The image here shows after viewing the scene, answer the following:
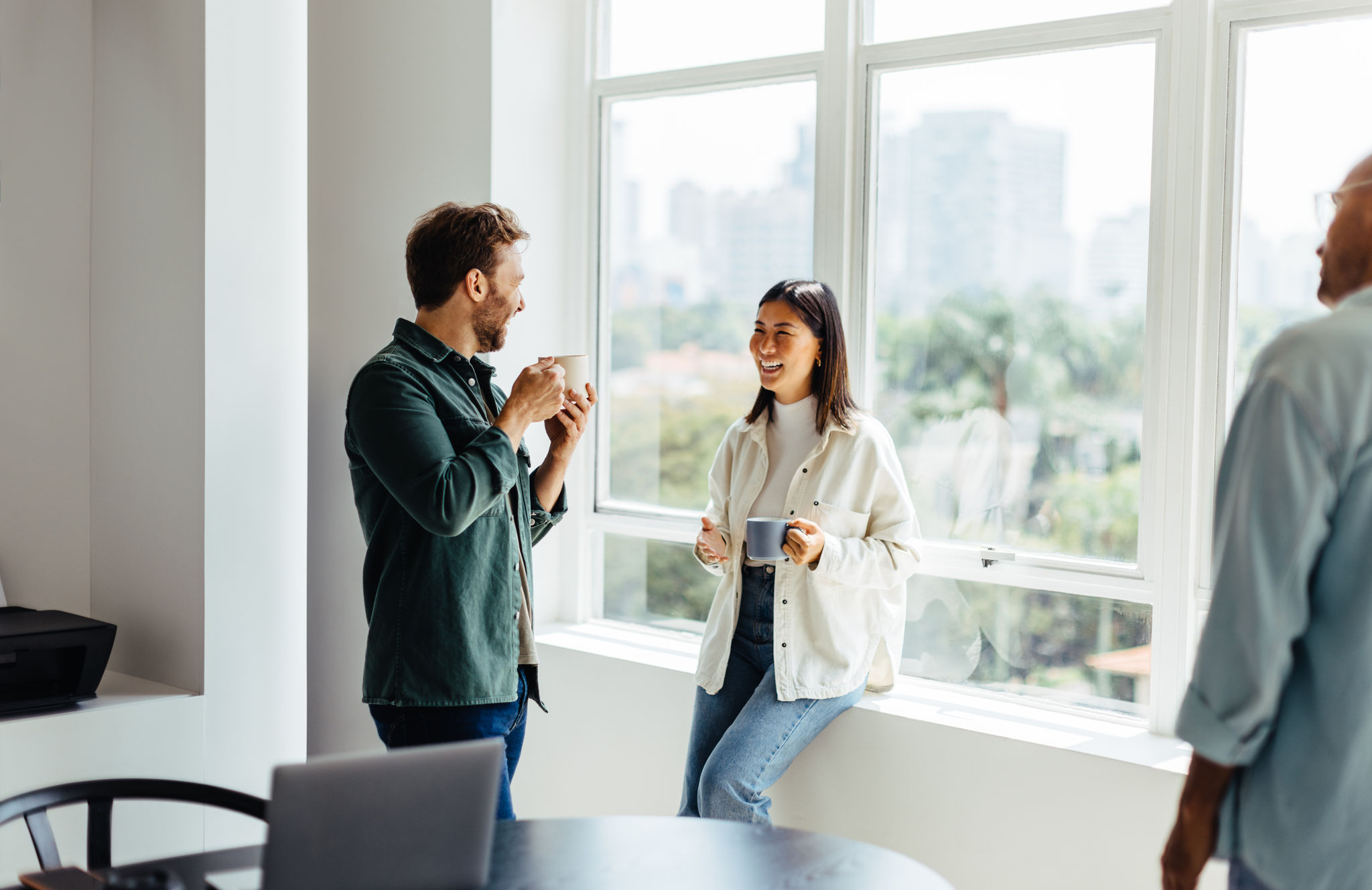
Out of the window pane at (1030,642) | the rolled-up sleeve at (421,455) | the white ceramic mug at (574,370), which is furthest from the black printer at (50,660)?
the window pane at (1030,642)

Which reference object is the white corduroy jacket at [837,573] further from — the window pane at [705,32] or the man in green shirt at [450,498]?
the window pane at [705,32]

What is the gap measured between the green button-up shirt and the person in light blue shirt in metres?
1.14

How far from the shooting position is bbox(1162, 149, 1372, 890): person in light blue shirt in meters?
1.09

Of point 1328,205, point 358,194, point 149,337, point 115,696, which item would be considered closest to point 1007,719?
point 1328,205

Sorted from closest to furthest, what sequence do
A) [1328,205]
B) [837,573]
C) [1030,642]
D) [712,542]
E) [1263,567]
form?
1. [1263,567]
2. [1328,205]
3. [837,573]
4. [712,542]
5. [1030,642]

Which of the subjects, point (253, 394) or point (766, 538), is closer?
point (766, 538)

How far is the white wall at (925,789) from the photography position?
225cm

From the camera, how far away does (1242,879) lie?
3.84 feet

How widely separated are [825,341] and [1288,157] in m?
1.06

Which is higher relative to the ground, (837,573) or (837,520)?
(837,520)

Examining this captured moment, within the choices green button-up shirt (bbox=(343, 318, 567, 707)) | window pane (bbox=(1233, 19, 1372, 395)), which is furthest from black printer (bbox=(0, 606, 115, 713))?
window pane (bbox=(1233, 19, 1372, 395))

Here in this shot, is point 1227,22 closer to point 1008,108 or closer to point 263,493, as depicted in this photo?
point 1008,108

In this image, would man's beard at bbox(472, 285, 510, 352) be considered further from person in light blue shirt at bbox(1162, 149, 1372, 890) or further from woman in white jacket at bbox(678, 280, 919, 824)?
person in light blue shirt at bbox(1162, 149, 1372, 890)

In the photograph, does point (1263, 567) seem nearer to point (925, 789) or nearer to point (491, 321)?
point (491, 321)
